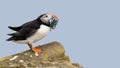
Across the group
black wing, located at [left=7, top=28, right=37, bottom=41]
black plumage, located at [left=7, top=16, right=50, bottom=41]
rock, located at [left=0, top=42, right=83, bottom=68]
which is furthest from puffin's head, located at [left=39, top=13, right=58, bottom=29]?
rock, located at [left=0, top=42, right=83, bottom=68]

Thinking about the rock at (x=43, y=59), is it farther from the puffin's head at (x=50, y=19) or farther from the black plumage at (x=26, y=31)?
the puffin's head at (x=50, y=19)

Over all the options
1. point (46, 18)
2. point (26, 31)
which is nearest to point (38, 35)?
point (26, 31)

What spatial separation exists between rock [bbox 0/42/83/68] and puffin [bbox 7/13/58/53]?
17 cm

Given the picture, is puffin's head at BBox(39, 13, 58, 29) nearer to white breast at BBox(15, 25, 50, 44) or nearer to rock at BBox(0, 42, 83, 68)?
white breast at BBox(15, 25, 50, 44)

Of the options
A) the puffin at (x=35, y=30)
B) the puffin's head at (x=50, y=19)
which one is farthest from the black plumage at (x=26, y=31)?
the puffin's head at (x=50, y=19)

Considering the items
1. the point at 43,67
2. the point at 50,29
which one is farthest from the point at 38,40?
the point at 43,67

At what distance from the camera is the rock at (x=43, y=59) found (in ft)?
26.2

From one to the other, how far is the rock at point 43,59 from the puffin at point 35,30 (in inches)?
6.6

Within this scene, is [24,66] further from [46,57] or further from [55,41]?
[55,41]

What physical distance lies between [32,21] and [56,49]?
2.51 feet

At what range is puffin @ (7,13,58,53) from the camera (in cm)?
859

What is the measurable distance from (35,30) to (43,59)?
1.88 feet

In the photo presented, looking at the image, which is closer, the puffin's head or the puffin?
the puffin

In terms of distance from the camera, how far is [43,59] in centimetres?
864
